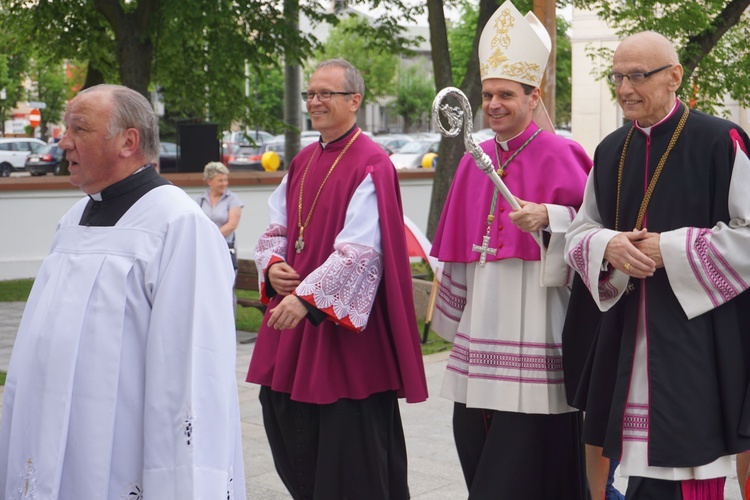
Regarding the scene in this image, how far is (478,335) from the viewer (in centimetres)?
445

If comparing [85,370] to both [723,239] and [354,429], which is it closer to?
[354,429]

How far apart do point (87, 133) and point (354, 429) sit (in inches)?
74.9

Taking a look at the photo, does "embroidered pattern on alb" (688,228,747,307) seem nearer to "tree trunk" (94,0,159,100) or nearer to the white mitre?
the white mitre

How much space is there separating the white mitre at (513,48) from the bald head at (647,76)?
61 centimetres

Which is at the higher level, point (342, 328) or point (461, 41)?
point (461, 41)

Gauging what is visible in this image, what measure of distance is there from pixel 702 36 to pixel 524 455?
28.4 ft

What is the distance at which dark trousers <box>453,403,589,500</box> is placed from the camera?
4406 mm

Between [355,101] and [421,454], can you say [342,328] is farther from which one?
[421,454]

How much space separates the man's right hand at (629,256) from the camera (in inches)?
149

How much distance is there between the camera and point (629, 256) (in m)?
3.81

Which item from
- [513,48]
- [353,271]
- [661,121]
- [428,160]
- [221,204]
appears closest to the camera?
[661,121]

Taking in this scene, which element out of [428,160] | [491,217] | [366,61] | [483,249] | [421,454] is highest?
[366,61]

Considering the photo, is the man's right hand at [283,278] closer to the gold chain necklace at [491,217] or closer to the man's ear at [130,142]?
the gold chain necklace at [491,217]

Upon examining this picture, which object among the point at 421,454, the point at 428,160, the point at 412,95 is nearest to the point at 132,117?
the point at 421,454
